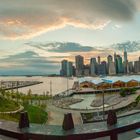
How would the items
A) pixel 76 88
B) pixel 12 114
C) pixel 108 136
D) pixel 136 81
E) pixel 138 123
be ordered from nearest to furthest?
pixel 108 136, pixel 138 123, pixel 12 114, pixel 136 81, pixel 76 88

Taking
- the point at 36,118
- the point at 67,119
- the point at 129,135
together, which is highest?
the point at 67,119

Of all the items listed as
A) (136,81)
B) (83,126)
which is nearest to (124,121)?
(83,126)

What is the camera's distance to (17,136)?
5.91 m

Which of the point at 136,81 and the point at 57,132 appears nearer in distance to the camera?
the point at 57,132

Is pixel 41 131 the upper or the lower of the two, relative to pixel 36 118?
upper

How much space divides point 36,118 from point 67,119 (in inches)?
925

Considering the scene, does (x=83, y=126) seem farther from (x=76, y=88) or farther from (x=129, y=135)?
(x=76, y=88)

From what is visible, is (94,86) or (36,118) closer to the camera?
(36,118)

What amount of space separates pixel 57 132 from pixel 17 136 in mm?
833

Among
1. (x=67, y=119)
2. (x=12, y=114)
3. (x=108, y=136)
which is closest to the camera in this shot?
(x=67, y=119)

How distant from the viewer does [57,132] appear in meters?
5.70

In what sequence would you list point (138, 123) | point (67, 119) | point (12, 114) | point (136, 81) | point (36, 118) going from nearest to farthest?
point (67, 119) → point (138, 123) → point (12, 114) → point (36, 118) → point (136, 81)

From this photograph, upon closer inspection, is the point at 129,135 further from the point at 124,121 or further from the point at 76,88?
the point at 76,88

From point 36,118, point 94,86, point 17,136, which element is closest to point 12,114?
point 36,118
